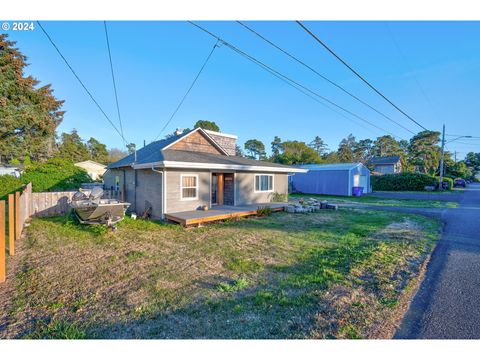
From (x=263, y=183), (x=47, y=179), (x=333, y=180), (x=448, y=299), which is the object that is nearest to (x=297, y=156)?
(x=333, y=180)

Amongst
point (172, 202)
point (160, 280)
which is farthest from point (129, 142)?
point (160, 280)

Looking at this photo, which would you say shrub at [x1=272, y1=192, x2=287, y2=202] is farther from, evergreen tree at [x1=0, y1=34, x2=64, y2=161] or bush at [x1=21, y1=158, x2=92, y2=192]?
evergreen tree at [x1=0, y1=34, x2=64, y2=161]

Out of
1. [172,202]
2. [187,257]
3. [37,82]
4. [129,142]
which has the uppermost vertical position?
[37,82]

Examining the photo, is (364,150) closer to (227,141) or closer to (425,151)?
(425,151)

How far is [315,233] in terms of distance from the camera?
709 cm

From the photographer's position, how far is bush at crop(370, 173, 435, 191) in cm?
2489

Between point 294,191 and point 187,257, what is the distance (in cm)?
2098

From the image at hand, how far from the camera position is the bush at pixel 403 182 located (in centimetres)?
2489

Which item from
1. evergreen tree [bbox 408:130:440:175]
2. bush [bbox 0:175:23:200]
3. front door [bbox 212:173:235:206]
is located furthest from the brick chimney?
evergreen tree [bbox 408:130:440:175]

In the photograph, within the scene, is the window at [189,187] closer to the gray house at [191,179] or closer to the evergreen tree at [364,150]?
the gray house at [191,179]

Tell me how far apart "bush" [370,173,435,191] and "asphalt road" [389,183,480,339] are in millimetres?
24329

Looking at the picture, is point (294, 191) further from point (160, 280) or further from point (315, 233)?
point (160, 280)

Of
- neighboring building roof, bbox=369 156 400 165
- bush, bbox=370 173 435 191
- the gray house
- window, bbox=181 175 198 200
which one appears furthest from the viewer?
neighboring building roof, bbox=369 156 400 165

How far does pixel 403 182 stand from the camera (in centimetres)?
2588
